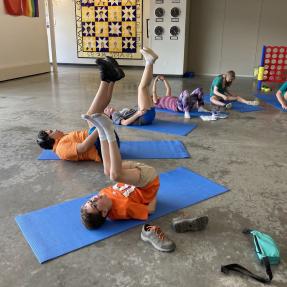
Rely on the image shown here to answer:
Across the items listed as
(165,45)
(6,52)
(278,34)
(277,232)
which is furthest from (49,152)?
(278,34)

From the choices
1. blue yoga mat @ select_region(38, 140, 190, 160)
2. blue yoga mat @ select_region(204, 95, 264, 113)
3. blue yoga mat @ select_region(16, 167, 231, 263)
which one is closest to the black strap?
blue yoga mat @ select_region(16, 167, 231, 263)

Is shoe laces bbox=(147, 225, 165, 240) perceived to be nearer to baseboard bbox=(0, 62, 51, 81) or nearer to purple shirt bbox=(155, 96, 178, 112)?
purple shirt bbox=(155, 96, 178, 112)

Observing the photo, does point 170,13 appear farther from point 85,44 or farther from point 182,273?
point 182,273

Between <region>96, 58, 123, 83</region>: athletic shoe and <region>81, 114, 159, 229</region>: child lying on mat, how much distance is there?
0.81 meters

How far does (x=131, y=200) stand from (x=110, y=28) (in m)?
9.22

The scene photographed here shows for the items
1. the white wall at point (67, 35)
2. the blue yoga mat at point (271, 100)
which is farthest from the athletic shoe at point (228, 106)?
the white wall at point (67, 35)

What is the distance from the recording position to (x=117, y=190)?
2.18 m

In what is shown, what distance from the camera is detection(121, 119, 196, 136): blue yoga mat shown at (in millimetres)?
4039

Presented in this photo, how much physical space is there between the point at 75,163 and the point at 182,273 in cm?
171

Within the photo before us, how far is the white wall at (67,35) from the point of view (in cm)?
1043

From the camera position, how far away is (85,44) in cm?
1071

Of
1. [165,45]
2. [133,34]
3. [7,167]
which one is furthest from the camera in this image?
[133,34]

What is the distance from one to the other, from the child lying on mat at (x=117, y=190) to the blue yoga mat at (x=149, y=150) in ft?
3.43

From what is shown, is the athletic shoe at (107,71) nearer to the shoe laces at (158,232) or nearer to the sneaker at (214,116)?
the shoe laces at (158,232)
